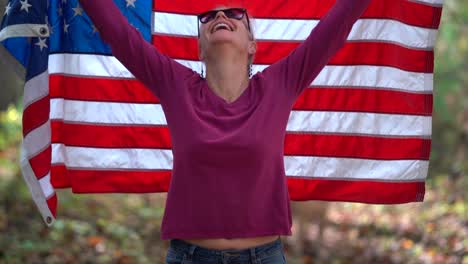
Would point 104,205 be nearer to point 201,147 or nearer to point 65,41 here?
point 65,41

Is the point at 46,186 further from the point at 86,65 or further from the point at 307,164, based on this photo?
the point at 307,164

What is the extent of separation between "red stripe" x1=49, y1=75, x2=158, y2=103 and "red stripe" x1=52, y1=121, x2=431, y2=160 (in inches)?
7.0

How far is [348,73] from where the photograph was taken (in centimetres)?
459

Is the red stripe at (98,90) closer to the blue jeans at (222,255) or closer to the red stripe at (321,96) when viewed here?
the red stripe at (321,96)

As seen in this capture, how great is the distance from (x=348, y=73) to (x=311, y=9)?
459 millimetres

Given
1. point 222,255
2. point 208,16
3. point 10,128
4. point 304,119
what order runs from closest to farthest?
point 222,255
point 208,16
point 304,119
point 10,128

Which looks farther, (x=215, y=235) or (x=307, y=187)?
(x=307, y=187)

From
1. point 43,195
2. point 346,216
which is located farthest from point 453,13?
point 43,195

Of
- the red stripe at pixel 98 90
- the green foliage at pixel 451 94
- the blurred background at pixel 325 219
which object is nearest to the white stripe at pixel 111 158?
the red stripe at pixel 98 90

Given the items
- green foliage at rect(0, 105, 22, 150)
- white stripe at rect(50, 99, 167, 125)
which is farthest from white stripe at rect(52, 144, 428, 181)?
green foliage at rect(0, 105, 22, 150)

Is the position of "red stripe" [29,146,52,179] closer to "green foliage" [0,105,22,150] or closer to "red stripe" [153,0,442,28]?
"red stripe" [153,0,442,28]

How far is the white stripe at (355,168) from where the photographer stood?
4.57 metres

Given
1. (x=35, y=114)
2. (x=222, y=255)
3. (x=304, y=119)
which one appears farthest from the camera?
(x=304, y=119)

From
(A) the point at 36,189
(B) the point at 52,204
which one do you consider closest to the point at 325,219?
(B) the point at 52,204
